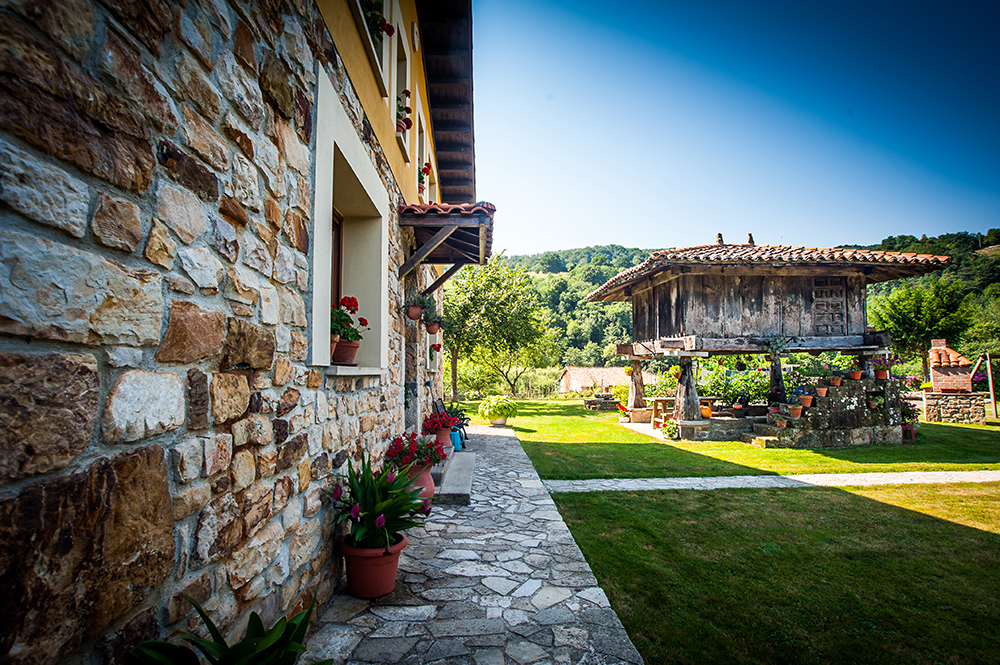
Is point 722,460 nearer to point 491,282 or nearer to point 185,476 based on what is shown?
point 185,476

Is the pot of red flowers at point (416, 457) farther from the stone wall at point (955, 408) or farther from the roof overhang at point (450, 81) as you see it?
the stone wall at point (955, 408)

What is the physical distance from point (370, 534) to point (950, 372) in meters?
18.6

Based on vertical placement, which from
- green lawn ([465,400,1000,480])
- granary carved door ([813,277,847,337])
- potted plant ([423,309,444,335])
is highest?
granary carved door ([813,277,847,337])

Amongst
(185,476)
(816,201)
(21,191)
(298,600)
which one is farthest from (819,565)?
(816,201)

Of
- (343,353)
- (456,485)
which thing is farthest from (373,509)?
(456,485)

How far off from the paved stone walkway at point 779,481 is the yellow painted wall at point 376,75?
4577 mm

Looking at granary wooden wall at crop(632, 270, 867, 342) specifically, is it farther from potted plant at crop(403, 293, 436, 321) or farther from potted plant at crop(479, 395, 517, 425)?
potted plant at crop(403, 293, 436, 321)

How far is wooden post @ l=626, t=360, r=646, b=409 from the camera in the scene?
14.2 metres

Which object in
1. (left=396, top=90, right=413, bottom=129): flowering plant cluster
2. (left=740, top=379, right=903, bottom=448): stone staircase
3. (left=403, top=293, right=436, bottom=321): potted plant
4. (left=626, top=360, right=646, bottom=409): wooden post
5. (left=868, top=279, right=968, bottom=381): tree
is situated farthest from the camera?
(left=868, top=279, right=968, bottom=381): tree

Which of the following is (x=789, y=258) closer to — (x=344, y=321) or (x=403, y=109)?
(x=403, y=109)

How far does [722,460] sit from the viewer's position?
807 cm

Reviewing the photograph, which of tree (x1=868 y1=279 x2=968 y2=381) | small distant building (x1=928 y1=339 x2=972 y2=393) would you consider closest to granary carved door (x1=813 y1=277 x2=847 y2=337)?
small distant building (x1=928 y1=339 x2=972 y2=393)

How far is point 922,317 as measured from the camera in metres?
19.4

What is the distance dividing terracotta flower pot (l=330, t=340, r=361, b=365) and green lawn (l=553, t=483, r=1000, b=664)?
8.05ft
